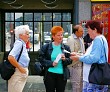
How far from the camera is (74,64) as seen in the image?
23.9 ft

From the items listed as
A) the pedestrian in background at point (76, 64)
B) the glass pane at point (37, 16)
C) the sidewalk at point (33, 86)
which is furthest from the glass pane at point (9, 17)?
the pedestrian in background at point (76, 64)

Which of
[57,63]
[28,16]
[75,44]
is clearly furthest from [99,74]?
[28,16]

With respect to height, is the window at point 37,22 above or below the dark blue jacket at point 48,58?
above

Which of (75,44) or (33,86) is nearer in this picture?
(75,44)

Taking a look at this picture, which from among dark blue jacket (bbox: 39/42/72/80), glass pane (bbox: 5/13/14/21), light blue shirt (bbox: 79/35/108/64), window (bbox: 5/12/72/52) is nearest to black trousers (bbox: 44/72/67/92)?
dark blue jacket (bbox: 39/42/72/80)

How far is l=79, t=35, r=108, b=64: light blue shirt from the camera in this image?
15.9 feet

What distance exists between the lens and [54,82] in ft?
19.5

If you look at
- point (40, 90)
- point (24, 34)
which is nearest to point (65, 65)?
point (24, 34)

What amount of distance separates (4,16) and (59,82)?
47.5 ft

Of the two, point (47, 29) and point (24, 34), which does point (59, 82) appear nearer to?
point (24, 34)

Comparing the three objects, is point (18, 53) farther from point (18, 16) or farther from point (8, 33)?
point (18, 16)

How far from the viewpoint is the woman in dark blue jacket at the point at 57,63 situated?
587cm

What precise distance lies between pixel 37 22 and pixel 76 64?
1338 centimetres

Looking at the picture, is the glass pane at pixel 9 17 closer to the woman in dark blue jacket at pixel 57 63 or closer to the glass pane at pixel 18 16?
the glass pane at pixel 18 16
